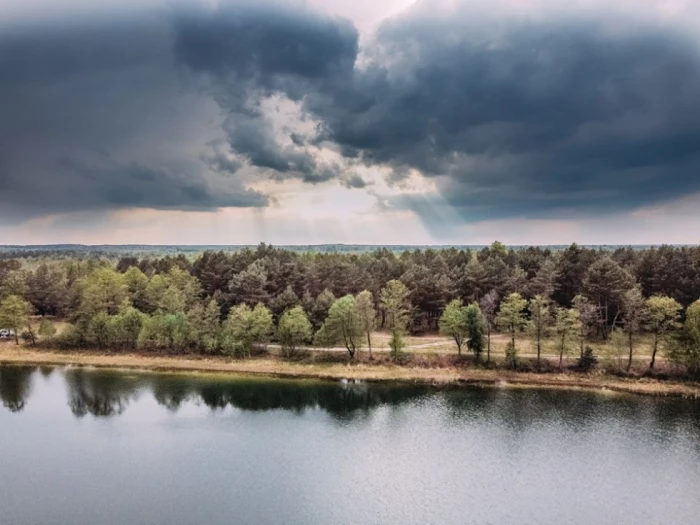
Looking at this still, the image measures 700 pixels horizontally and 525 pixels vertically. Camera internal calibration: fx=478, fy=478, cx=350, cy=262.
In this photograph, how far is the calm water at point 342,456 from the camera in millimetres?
31078

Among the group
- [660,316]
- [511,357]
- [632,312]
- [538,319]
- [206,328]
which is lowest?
[511,357]

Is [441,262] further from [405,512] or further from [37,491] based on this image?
[37,491]

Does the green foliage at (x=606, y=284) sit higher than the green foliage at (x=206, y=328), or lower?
higher

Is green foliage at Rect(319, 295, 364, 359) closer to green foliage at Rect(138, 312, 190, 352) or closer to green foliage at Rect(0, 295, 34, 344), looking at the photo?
green foliage at Rect(138, 312, 190, 352)

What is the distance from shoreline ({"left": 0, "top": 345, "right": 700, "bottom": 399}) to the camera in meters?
54.9

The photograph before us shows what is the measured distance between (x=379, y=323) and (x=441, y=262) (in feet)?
51.6

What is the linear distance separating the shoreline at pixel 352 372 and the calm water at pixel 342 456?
3351 millimetres

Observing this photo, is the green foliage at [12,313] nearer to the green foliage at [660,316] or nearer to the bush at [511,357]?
the bush at [511,357]

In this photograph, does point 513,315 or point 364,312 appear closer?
point 513,315

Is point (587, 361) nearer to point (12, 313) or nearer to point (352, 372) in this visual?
point (352, 372)

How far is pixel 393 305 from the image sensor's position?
67938 mm

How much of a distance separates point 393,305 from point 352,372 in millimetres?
11902

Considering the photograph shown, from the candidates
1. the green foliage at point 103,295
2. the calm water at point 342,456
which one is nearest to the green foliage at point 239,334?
the calm water at point 342,456

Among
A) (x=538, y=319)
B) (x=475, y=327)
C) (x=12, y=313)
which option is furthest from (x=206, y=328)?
(x=538, y=319)
